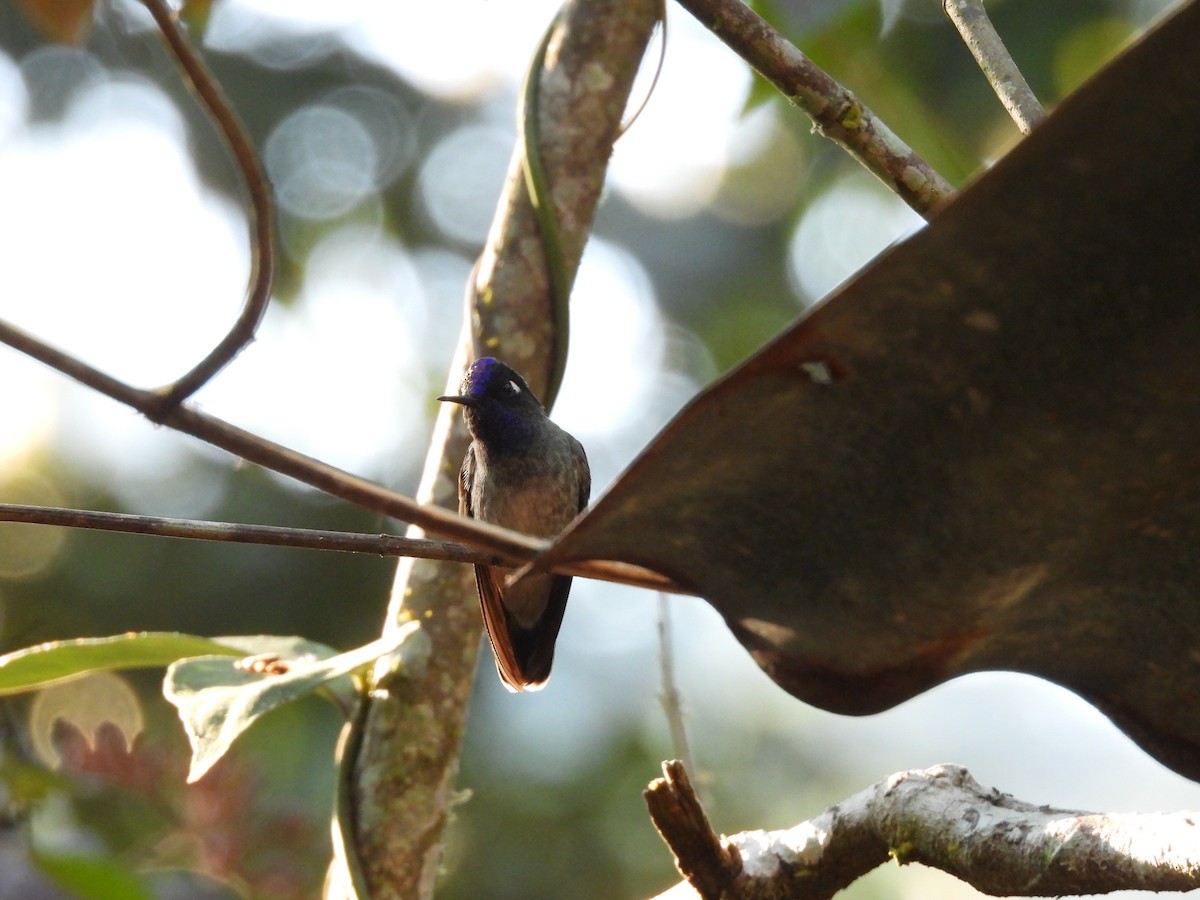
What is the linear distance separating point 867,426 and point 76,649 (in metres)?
1.86

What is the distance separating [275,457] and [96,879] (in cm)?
48

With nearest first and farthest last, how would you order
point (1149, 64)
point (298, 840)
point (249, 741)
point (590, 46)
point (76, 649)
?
1. point (1149, 64)
2. point (76, 649)
3. point (590, 46)
4. point (298, 840)
5. point (249, 741)

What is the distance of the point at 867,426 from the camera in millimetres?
800

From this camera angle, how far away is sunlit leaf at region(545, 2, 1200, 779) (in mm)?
703

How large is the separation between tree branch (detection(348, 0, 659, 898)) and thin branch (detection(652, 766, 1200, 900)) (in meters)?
0.59

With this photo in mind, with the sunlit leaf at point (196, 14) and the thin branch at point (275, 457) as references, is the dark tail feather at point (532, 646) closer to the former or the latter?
the sunlit leaf at point (196, 14)

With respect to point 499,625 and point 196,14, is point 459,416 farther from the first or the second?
point 196,14

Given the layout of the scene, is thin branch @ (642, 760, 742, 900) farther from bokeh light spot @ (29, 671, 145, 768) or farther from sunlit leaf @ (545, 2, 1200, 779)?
bokeh light spot @ (29, 671, 145, 768)

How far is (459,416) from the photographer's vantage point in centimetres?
263

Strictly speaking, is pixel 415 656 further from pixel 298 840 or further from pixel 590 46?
pixel 590 46

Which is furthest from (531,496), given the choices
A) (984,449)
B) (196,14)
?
(984,449)

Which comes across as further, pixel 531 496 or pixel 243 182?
pixel 531 496

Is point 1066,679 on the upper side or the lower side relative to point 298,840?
lower

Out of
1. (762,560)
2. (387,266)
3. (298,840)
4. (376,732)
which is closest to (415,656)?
(376,732)
